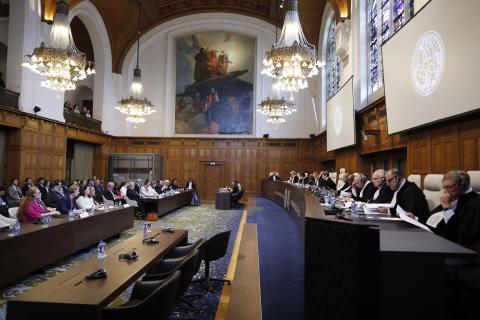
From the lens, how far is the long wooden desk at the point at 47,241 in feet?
14.0

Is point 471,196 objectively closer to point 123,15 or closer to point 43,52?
point 43,52

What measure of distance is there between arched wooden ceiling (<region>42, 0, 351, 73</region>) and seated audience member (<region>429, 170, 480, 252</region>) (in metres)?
14.4

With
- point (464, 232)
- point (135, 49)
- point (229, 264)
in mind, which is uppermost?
point (135, 49)

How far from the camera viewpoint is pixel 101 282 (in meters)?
2.89

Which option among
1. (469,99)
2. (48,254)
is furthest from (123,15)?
(469,99)

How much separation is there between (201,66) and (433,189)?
54.9 ft

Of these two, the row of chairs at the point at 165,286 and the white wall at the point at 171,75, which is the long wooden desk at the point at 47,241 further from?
the white wall at the point at 171,75

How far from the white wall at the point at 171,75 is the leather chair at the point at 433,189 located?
14.2m

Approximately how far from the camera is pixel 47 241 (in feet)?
16.8

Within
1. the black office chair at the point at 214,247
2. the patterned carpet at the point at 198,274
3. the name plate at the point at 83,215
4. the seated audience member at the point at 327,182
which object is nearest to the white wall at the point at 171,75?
the seated audience member at the point at 327,182

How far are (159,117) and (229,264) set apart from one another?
15.2m

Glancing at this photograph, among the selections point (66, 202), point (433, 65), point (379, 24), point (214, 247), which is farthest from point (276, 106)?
point (214, 247)

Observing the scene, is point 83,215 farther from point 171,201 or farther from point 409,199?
point 171,201

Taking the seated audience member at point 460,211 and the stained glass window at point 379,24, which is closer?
the seated audience member at point 460,211
